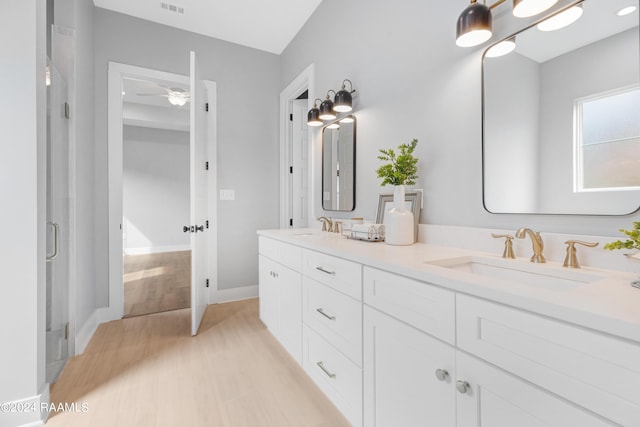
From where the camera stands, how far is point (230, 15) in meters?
2.71

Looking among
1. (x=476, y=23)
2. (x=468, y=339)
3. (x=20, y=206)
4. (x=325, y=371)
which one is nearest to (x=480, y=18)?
(x=476, y=23)

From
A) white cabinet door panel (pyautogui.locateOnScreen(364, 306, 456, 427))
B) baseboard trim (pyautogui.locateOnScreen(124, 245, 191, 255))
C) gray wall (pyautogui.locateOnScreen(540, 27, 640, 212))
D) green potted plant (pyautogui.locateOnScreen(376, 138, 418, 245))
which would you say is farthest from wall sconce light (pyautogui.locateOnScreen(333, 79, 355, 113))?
baseboard trim (pyautogui.locateOnScreen(124, 245, 191, 255))

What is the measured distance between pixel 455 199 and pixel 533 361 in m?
0.91

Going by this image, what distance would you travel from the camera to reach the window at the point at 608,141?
34.7 inches

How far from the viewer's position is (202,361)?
195cm

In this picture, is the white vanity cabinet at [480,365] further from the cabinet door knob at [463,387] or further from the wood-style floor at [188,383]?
the wood-style floor at [188,383]

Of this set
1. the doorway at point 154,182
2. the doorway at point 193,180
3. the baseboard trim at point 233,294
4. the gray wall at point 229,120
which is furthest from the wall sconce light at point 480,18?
the doorway at point 154,182

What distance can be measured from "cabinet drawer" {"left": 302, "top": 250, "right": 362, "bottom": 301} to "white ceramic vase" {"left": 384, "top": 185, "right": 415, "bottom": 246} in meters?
0.35

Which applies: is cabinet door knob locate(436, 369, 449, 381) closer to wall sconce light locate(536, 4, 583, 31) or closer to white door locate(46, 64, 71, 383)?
wall sconce light locate(536, 4, 583, 31)

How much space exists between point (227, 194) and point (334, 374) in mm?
2262

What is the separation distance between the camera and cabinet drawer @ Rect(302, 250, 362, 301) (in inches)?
49.1

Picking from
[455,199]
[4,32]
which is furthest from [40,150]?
[455,199]

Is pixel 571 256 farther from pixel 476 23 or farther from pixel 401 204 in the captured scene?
pixel 476 23

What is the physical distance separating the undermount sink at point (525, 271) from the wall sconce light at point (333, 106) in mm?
1351
